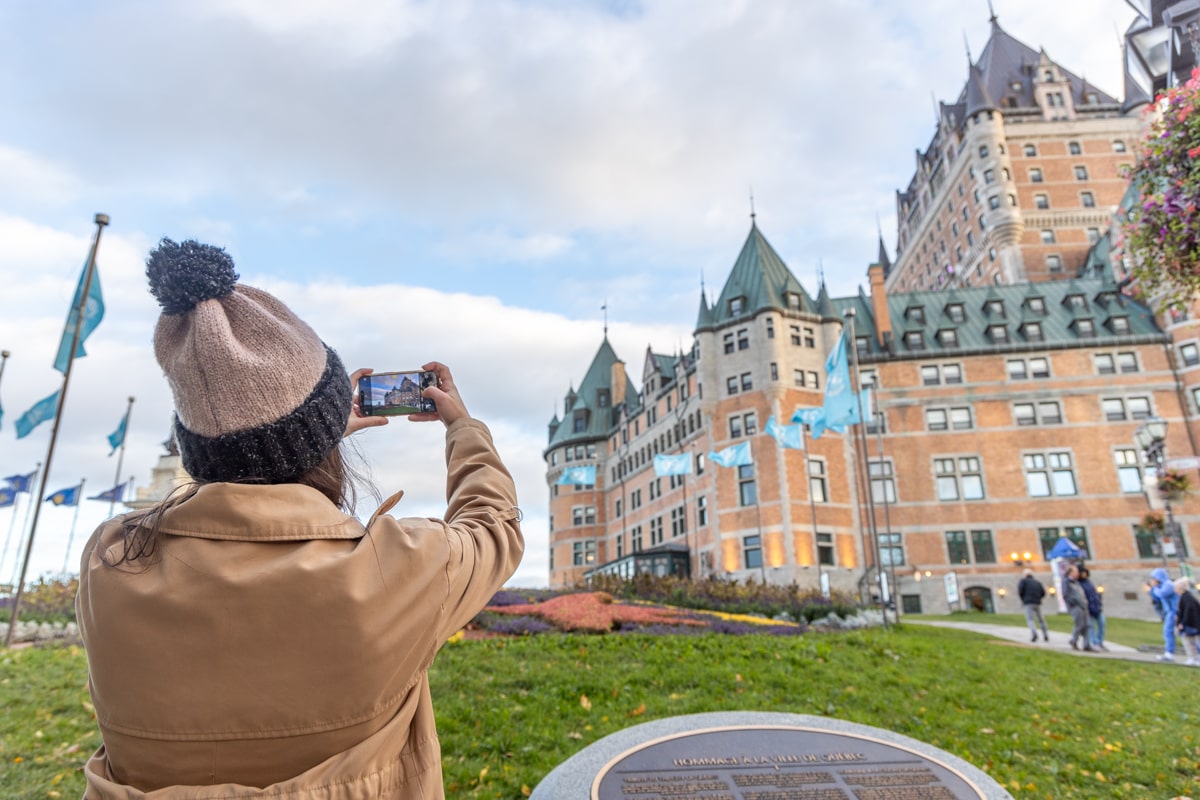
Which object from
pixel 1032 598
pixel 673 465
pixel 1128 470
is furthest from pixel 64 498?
pixel 1128 470

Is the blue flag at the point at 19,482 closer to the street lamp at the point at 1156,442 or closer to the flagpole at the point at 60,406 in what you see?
the flagpole at the point at 60,406

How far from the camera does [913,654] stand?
13.2 m

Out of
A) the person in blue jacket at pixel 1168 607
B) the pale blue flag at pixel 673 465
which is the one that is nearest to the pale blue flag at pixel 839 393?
the person in blue jacket at pixel 1168 607

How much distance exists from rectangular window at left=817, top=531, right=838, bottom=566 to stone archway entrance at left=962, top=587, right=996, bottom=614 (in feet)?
25.5

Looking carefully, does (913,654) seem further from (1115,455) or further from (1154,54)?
(1115,455)

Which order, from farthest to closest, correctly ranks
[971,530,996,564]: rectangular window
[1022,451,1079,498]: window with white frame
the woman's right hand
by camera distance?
[1022,451,1079,498]: window with white frame < [971,530,996,564]: rectangular window < the woman's right hand

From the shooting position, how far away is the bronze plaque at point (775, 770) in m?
4.88

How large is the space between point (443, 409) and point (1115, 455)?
48.9 meters

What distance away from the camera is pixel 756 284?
45656 mm

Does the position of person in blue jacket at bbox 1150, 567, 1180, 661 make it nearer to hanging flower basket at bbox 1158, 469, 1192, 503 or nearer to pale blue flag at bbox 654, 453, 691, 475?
hanging flower basket at bbox 1158, 469, 1192, 503

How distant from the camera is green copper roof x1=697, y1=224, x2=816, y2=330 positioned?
44.8 m

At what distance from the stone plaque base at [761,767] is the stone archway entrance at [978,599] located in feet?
130

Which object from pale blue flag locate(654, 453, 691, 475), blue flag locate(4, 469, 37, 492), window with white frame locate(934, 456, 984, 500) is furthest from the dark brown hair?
window with white frame locate(934, 456, 984, 500)

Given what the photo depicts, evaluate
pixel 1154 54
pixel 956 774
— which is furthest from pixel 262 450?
pixel 1154 54
